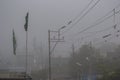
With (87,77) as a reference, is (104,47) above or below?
above

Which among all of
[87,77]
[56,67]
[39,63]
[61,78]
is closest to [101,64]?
[87,77]

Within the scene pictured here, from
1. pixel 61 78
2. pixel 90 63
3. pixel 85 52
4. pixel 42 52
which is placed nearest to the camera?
pixel 90 63

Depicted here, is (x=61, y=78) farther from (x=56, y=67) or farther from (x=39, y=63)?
(x=39, y=63)

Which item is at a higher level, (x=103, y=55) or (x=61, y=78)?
(x=103, y=55)

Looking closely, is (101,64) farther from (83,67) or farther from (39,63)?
(39,63)

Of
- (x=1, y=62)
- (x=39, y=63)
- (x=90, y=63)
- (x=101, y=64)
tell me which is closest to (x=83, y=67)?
(x=90, y=63)

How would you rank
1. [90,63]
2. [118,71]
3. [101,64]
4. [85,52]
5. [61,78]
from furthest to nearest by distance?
[85,52] < [61,78] < [90,63] < [101,64] < [118,71]

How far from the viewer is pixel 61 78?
4184 centimetres

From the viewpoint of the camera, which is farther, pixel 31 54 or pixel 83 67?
pixel 31 54

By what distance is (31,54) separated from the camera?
157 ft

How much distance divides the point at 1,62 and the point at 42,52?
8.66 m

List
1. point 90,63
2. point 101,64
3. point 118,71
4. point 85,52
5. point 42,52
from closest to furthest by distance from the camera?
point 118,71, point 101,64, point 90,63, point 85,52, point 42,52

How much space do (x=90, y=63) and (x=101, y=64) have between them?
3.28 meters

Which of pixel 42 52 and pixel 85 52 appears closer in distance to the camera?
pixel 85 52
